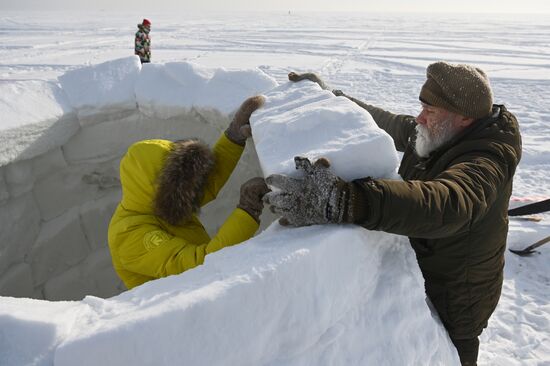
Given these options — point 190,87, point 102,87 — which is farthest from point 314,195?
point 102,87

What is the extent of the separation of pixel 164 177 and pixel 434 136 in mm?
1080

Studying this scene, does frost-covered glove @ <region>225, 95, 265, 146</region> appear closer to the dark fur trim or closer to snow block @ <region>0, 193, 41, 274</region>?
the dark fur trim

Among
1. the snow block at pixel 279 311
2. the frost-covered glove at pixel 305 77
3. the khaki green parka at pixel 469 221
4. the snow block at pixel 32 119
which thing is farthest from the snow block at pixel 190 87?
the snow block at pixel 279 311

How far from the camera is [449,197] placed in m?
1.16

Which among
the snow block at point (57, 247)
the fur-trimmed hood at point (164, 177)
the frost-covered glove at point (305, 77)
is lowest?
the snow block at point (57, 247)

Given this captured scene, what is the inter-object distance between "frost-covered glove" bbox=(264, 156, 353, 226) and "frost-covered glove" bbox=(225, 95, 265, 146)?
847mm

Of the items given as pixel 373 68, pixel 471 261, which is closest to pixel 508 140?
pixel 471 261

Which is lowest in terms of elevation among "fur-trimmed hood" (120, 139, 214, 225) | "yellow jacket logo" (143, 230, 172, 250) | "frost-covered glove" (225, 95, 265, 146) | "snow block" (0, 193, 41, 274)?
"snow block" (0, 193, 41, 274)

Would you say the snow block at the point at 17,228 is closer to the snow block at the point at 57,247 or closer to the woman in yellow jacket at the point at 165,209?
the snow block at the point at 57,247

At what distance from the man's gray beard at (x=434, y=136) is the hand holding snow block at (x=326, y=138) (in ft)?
1.16

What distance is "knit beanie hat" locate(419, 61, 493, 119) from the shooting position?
1.58 metres

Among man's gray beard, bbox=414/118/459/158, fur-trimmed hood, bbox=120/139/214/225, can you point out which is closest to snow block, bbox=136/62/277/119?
fur-trimmed hood, bbox=120/139/214/225

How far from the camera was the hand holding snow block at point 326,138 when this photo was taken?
4.03ft

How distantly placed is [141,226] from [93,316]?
808 mm
